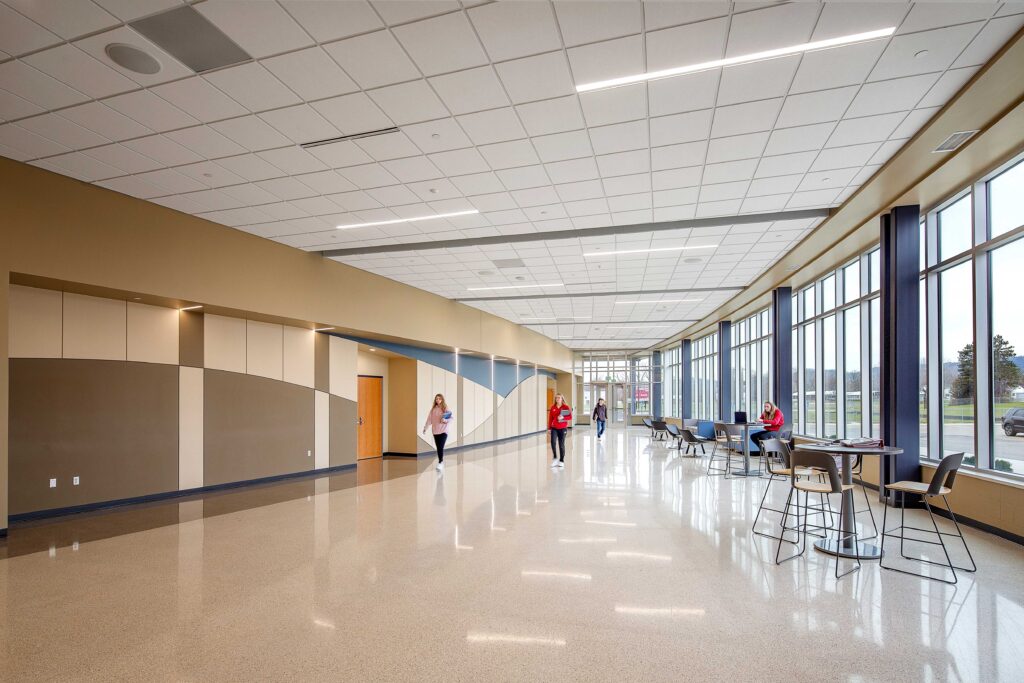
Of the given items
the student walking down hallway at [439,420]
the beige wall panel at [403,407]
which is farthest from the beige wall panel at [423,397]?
the student walking down hallway at [439,420]

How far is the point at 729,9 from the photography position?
3.52 m

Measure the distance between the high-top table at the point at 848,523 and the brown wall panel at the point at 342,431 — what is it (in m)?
8.90

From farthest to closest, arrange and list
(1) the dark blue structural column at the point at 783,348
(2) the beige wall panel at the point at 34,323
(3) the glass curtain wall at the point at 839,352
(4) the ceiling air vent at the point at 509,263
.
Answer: (1) the dark blue structural column at the point at 783,348 → (4) the ceiling air vent at the point at 509,263 → (3) the glass curtain wall at the point at 839,352 → (2) the beige wall panel at the point at 34,323

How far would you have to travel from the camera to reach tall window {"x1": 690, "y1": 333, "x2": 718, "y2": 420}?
67.1ft

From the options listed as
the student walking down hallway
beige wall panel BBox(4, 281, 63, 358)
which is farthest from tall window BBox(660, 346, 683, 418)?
beige wall panel BBox(4, 281, 63, 358)

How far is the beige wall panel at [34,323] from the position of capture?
6.50 m

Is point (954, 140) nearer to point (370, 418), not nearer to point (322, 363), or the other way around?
point (322, 363)

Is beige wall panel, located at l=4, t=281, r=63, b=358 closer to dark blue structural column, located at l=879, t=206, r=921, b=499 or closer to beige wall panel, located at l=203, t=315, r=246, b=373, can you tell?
beige wall panel, located at l=203, t=315, r=246, b=373

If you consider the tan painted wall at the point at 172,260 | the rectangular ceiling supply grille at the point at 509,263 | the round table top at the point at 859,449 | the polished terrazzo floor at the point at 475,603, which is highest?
the rectangular ceiling supply grille at the point at 509,263

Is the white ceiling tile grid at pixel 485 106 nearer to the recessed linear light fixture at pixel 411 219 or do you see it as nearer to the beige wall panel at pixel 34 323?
the recessed linear light fixture at pixel 411 219

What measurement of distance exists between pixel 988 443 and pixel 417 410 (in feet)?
36.4

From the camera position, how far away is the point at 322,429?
1096 centimetres

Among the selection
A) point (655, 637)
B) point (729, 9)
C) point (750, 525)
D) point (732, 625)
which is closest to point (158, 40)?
point (729, 9)

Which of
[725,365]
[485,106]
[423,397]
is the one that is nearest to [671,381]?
[725,365]
